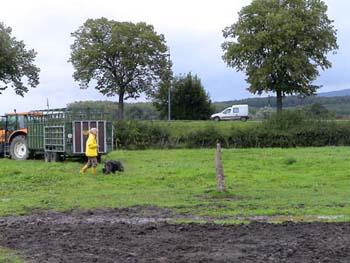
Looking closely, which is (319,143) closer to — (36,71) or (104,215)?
(36,71)

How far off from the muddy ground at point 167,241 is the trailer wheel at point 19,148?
1982cm

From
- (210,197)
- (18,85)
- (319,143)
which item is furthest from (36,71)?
(210,197)

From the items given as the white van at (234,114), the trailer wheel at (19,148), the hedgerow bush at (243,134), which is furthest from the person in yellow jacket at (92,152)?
the white van at (234,114)

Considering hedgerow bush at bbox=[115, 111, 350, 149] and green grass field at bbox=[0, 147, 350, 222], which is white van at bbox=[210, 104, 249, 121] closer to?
hedgerow bush at bbox=[115, 111, 350, 149]

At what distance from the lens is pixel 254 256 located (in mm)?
9406

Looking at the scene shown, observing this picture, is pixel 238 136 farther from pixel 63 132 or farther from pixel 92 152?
pixel 92 152

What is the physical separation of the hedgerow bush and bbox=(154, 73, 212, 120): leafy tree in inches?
1061

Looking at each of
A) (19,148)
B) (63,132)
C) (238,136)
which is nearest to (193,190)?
(63,132)

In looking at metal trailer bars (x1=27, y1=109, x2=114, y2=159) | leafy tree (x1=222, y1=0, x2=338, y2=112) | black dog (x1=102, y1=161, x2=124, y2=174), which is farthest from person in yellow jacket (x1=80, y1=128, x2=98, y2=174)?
leafy tree (x1=222, y1=0, x2=338, y2=112)

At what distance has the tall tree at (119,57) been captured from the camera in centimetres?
6694

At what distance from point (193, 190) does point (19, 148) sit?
1671 cm

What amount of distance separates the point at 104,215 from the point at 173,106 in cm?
6719

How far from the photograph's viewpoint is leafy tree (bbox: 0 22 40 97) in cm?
6681

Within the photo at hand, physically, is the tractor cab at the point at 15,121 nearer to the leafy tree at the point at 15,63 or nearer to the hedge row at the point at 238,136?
the hedge row at the point at 238,136
